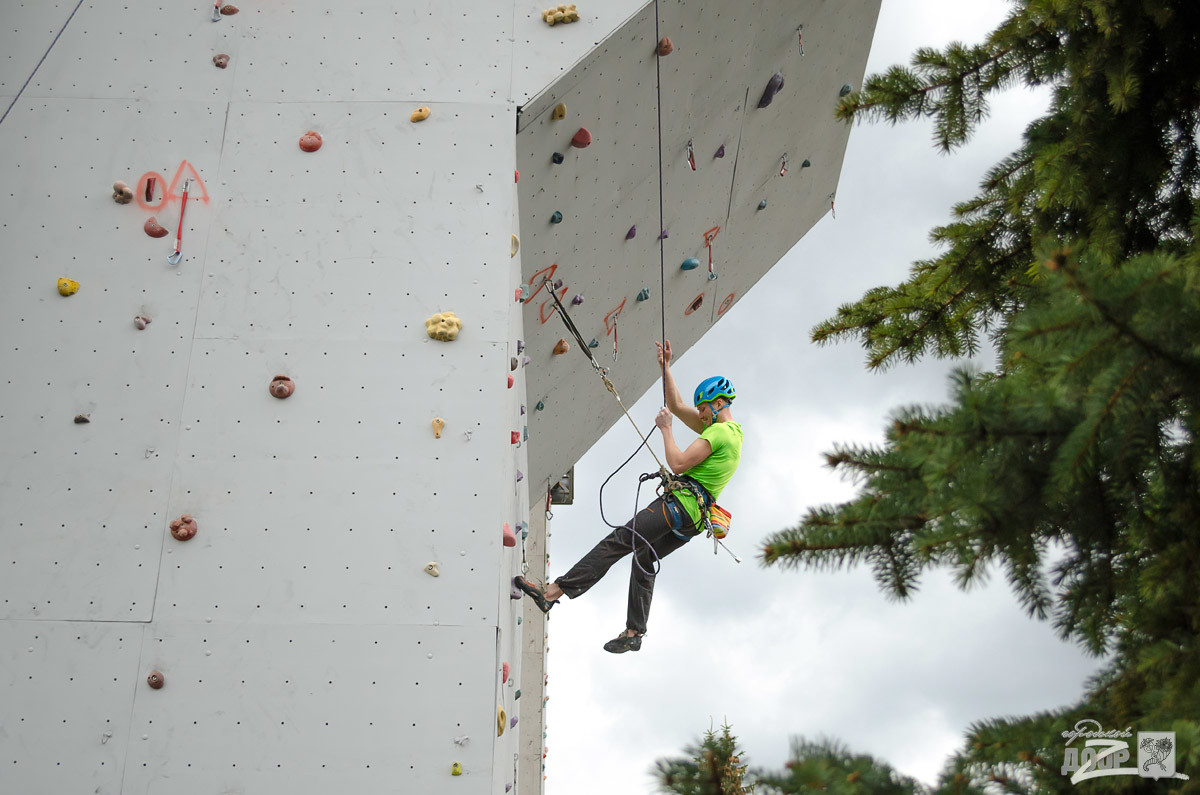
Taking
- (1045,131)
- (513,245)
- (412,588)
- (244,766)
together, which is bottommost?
(244,766)

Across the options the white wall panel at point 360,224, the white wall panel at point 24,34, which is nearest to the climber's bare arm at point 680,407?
the white wall panel at point 360,224

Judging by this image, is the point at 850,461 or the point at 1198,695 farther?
the point at 850,461

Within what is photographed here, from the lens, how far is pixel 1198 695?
1150 millimetres

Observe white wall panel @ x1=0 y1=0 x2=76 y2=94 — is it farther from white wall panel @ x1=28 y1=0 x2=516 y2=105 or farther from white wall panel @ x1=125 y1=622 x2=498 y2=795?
white wall panel @ x1=125 y1=622 x2=498 y2=795

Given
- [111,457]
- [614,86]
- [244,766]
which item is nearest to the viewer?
[244,766]

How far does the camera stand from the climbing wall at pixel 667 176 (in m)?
4.28

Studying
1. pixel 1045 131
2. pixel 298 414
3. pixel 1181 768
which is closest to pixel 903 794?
pixel 1181 768

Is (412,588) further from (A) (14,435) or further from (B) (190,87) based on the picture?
(B) (190,87)

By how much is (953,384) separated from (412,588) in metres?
2.51

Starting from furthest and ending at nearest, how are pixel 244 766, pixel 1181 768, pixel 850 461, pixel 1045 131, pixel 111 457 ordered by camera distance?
pixel 111 457
pixel 244 766
pixel 1045 131
pixel 850 461
pixel 1181 768

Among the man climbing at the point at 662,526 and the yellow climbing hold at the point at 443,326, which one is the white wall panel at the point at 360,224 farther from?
the man climbing at the point at 662,526

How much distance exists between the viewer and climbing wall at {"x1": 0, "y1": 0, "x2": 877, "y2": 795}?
11.1 ft

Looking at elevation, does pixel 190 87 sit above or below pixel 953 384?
above

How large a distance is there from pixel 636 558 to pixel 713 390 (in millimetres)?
829
